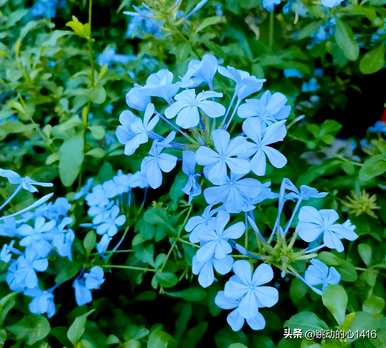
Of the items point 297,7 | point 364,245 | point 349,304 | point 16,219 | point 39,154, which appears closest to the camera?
point 349,304

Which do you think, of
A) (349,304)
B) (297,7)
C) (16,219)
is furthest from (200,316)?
(297,7)

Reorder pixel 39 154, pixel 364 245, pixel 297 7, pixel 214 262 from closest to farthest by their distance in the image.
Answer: pixel 214 262, pixel 364 245, pixel 297 7, pixel 39 154

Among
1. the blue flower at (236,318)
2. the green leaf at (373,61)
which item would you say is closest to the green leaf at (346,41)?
the green leaf at (373,61)

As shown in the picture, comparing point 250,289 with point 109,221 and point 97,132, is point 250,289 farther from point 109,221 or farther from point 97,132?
point 97,132

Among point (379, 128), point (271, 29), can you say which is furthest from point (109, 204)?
point (379, 128)

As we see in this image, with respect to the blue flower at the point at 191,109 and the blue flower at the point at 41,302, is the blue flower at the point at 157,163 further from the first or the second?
the blue flower at the point at 41,302

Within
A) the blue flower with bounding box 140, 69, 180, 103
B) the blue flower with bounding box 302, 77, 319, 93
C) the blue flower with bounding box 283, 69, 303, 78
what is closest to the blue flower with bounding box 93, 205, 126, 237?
the blue flower with bounding box 140, 69, 180, 103

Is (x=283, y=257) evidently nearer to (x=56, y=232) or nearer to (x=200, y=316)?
(x=200, y=316)

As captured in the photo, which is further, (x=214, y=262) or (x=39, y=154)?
(x=39, y=154)
